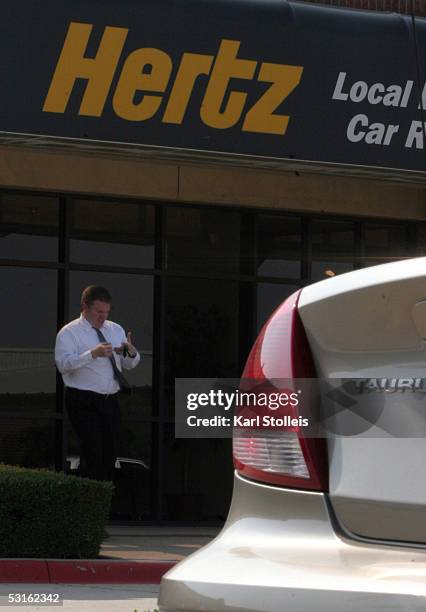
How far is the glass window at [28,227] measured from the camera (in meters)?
12.7

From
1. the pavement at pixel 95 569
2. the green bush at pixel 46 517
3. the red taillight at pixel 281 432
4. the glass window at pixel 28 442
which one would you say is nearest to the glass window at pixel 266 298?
the glass window at pixel 28 442

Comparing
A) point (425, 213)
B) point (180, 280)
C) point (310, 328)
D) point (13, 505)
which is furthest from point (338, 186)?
point (310, 328)

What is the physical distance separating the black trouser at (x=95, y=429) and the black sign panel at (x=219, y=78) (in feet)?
7.13

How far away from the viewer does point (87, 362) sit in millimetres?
10859

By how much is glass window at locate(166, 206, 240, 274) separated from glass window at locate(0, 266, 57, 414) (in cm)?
129

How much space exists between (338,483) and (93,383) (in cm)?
828

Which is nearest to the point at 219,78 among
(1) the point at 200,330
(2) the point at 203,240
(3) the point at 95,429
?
(2) the point at 203,240

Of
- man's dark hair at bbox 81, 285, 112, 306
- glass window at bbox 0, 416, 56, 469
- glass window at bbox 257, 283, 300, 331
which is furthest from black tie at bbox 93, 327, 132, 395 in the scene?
glass window at bbox 257, 283, 300, 331

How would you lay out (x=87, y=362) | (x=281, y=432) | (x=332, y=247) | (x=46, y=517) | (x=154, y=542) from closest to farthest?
1. (x=281, y=432)
2. (x=46, y=517)
3. (x=87, y=362)
4. (x=154, y=542)
5. (x=332, y=247)

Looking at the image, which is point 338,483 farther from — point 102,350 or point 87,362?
point 87,362

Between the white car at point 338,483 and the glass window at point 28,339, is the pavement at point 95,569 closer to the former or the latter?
the glass window at point 28,339

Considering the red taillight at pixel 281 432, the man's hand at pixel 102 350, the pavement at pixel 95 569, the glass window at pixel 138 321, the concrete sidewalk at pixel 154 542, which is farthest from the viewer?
the glass window at pixel 138 321

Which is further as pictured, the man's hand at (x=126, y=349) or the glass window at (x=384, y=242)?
the glass window at (x=384, y=242)

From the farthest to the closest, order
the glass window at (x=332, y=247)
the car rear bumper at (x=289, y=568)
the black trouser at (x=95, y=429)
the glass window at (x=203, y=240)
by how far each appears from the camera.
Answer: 1. the glass window at (x=332, y=247)
2. the glass window at (x=203, y=240)
3. the black trouser at (x=95, y=429)
4. the car rear bumper at (x=289, y=568)
